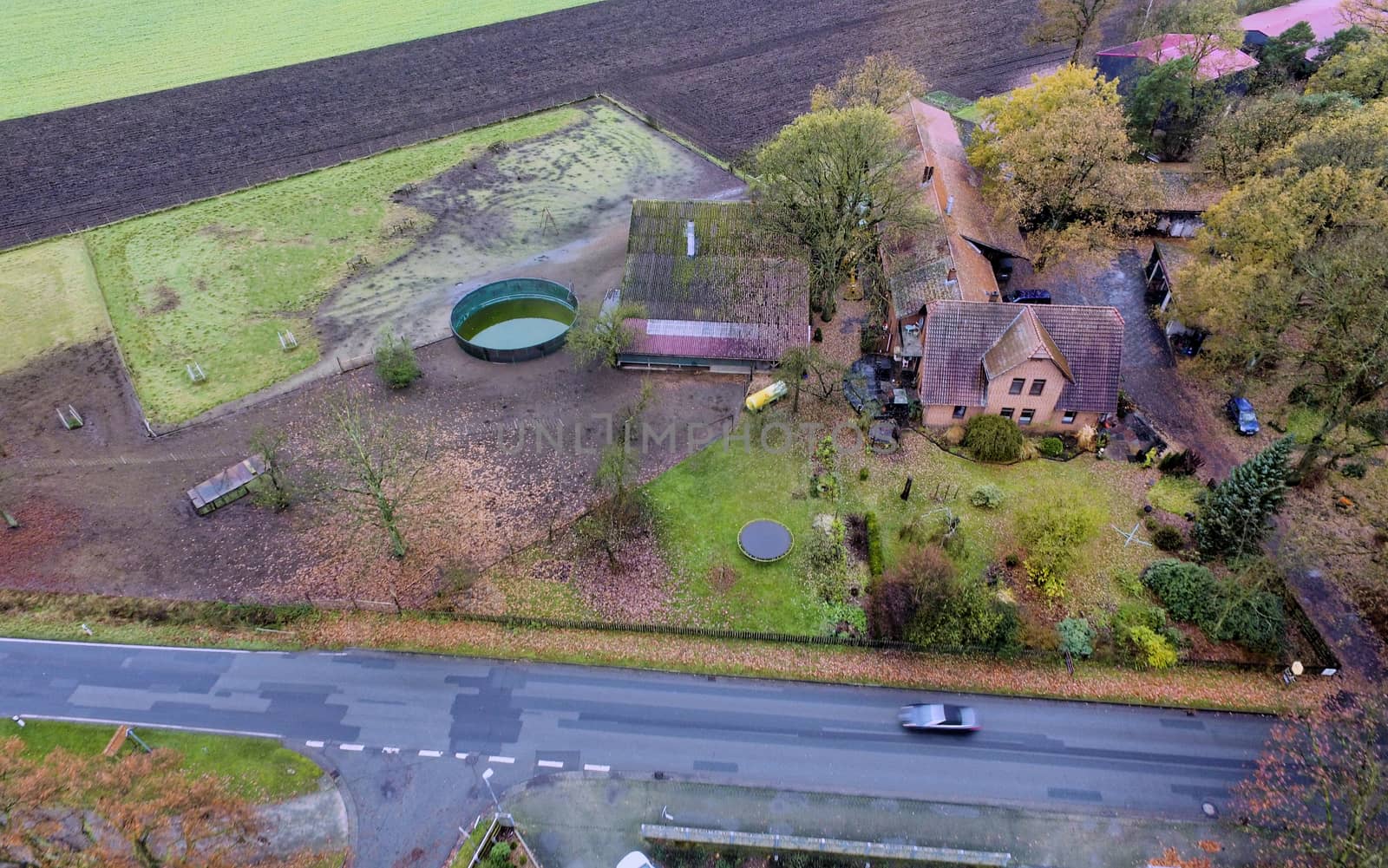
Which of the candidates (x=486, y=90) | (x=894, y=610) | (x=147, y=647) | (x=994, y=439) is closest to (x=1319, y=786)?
(x=894, y=610)

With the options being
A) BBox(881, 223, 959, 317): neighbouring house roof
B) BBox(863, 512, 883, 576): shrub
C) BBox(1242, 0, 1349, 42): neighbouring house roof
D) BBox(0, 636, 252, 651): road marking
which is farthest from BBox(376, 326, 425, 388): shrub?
BBox(1242, 0, 1349, 42): neighbouring house roof

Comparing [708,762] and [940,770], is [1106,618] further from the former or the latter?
[708,762]

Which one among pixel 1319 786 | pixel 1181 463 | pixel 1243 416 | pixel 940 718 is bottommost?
pixel 1319 786

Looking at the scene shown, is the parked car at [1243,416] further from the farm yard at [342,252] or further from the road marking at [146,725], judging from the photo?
the road marking at [146,725]

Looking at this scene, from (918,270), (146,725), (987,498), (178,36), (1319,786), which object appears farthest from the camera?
(178,36)

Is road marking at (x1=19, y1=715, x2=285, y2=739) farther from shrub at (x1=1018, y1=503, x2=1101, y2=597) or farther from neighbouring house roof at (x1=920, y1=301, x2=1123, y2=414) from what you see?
neighbouring house roof at (x1=920, y1=301, x2=1123, y2=414)

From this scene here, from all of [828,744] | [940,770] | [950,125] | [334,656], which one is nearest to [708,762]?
[828,744]

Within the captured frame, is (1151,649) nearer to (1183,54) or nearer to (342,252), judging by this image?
(1183,54)
